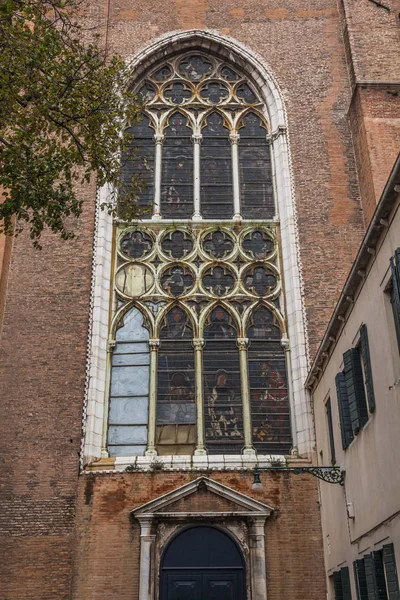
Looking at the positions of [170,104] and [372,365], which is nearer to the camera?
[372,365]

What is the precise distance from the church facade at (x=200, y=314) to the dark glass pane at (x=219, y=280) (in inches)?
2.3

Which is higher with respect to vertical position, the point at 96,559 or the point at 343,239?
the point at 343,239

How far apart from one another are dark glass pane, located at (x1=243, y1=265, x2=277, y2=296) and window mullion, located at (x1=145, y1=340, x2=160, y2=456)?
240cm

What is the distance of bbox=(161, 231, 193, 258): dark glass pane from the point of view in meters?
15.4

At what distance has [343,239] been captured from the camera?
1500 centimetres

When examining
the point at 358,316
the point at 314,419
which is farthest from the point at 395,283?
the point at 314,419

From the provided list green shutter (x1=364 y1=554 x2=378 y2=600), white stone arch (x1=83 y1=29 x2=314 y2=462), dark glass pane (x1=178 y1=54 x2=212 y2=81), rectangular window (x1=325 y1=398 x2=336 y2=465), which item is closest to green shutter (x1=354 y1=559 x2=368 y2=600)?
green shutter (x1=364 y1=554 x2=378 y2=600)

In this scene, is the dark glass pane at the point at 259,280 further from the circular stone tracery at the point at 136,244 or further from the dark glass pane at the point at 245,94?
the dark glass pane at the point at 245,94

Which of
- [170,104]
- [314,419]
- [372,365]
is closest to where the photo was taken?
[372,365]

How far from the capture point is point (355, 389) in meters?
9.05

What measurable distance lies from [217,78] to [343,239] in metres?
5.73

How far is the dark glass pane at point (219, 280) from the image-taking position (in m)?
14.9

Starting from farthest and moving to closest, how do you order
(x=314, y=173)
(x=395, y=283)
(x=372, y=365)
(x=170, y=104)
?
(x=170, y=104), (x=314, y=173), (x=372, y=365), (x=395, y=283)

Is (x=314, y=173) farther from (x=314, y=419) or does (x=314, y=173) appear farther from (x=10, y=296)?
(x=10, y=296)
